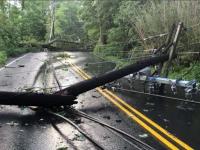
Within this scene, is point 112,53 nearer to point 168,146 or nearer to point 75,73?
point 75,73

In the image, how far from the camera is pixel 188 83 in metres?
10.6

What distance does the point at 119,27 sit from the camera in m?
29.4

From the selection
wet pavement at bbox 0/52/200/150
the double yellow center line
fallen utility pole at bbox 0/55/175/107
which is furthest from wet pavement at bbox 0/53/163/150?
fallen utility pole at bbox 0/55/175/107

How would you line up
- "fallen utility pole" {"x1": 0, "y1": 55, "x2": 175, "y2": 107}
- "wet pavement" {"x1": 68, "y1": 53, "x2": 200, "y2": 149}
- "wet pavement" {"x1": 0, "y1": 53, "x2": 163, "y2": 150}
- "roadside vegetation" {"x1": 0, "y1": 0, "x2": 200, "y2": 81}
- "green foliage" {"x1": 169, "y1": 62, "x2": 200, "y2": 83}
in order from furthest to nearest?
"roadside vegetation" {"x1": 0, "y1": 0, "x2": 200, "y2": 81} < "green foliage" {"x1": 169, "y1": 62, "x2": 200, "y2": 83} < "fallen utility pole" {"x1": 0, "y1": 55, "x2": 175, "y2": 107} < "wet pavement" {"x1": 68, "y1": 53, "x2": 200, "y2": 149} < "wet pavement" {"x1": 0, "y1": 53, "x2": 163, "y2": 150}

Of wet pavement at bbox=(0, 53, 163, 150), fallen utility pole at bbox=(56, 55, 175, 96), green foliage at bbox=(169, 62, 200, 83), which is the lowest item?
wet pavement at bbox=(0, 53, 163, 150)

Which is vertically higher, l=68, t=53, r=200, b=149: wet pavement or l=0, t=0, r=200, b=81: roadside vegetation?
l=0, t=0, r=200, b=81: roadside vegetation

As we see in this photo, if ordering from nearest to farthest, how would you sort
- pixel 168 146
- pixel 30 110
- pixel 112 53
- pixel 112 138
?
pixel 168 146, pixel 112 138, pixel 30 110, pixel 112 53

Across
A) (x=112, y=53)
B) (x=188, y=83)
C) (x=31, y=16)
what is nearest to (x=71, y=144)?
(x=188, y=83)

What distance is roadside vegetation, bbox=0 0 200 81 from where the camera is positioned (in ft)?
51.4

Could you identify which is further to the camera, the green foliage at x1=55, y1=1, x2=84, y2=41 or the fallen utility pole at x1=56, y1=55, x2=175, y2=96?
the green foliage at x1=55, y1=1, x2=84, y2=41

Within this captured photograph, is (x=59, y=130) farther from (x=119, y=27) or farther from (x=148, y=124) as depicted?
(x=119, y=27)

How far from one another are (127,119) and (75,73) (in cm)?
1001

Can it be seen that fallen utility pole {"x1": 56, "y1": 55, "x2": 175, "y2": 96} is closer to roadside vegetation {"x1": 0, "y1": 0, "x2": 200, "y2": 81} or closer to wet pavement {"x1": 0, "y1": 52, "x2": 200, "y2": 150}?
wet pavement {"x1": 0, "y1": 52, "x2": 200, "y2": 150}

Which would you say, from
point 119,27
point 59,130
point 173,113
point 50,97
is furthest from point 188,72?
point 119,27
